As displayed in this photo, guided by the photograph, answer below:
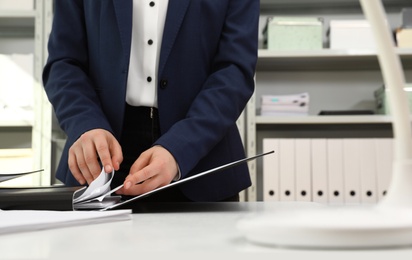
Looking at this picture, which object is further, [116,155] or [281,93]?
[281,93]

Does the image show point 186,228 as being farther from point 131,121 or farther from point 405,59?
point 405,59

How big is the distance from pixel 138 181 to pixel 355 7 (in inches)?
79.9

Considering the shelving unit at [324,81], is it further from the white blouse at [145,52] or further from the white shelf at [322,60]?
the white blouse at [145,52]

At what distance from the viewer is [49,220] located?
458 millimetres

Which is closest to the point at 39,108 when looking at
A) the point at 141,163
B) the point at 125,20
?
the point at 125,20

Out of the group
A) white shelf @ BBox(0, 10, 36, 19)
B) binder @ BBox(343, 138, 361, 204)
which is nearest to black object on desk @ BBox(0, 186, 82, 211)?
binder @ BBox(343, 138, 361, 204)

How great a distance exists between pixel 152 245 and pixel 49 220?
0.16 meters

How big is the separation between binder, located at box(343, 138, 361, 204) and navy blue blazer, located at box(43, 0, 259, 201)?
1146mm

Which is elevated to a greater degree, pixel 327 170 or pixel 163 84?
pixel 163 84

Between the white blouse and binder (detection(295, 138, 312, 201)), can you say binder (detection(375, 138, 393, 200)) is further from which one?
the white blouse

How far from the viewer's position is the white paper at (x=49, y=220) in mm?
431

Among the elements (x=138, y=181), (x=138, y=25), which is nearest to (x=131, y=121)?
(x=138, y=25)

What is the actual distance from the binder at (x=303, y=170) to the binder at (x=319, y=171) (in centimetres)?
2

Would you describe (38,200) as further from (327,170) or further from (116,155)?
(327,170)
